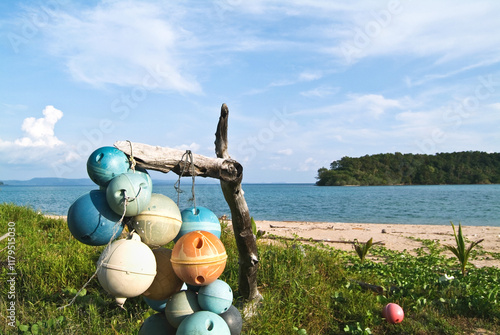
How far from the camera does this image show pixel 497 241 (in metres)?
12.9

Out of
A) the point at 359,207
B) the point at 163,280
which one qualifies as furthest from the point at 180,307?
the point at 359,207

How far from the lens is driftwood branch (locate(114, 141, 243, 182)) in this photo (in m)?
2.90

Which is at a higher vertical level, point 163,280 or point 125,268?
point 125,268

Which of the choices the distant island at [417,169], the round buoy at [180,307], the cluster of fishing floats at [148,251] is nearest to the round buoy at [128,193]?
the cluster of fishing floats at [148,251]

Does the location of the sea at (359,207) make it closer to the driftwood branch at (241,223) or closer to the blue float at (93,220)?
the driftwood branch at (241,223)

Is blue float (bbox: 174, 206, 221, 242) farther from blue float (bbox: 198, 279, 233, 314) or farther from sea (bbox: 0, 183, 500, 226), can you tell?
blue float (bbox: 198, 279, 233, 314)

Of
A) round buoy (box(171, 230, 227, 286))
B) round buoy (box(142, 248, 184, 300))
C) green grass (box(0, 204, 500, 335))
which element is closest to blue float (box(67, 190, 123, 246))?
round buoy (box(142, 248, 184, 300))

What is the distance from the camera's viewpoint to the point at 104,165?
102 inches

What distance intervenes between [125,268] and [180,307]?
0.57 metres

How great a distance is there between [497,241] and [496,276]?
25.7 ft

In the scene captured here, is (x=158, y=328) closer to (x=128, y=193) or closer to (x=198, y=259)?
(x=198, y=259)

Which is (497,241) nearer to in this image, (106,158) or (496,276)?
(496,276)

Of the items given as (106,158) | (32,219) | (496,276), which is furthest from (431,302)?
(32,219)

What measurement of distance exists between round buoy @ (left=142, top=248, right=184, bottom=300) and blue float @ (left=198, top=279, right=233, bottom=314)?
Result: 24 centimetres
